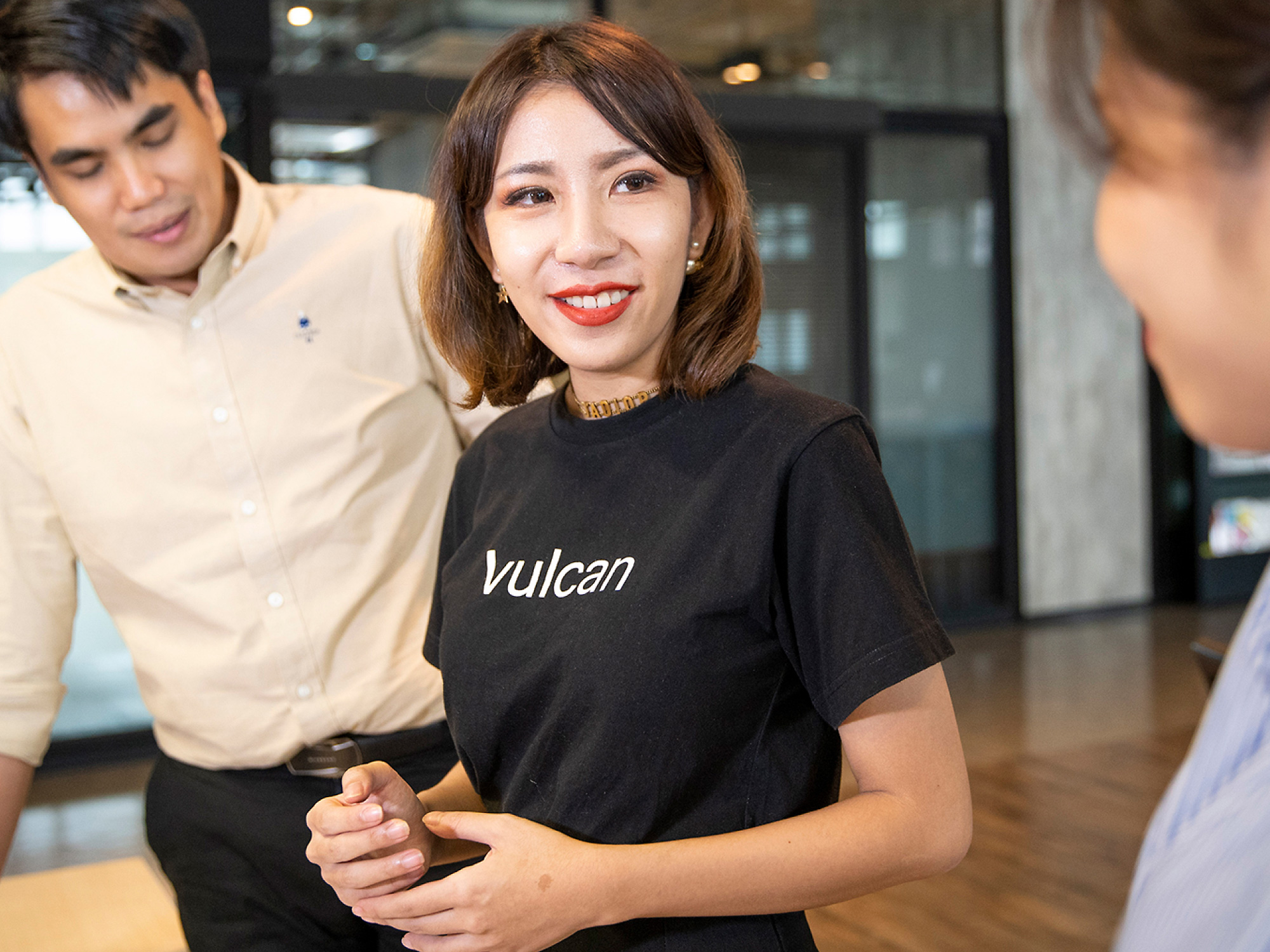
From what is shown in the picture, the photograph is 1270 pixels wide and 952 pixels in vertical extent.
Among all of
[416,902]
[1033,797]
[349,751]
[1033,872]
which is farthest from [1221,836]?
[1033,797]

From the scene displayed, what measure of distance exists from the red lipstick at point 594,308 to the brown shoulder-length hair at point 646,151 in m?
0.08

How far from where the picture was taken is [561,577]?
115cm

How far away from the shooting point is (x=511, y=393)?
1.44m

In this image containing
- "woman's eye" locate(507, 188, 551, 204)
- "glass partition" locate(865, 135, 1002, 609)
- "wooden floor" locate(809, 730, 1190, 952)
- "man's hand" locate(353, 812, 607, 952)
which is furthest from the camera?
"glass partition" locate(865, 135, 1002, 609)

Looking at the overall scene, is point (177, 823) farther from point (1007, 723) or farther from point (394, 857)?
point (1007, 723)

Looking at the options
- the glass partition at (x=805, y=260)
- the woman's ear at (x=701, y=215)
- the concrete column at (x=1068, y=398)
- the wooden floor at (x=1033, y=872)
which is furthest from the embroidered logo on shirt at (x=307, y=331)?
the concrete column at (x=1068, y=398)

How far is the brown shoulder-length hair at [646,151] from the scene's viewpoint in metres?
1.15

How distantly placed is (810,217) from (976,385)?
A: 1.35 m

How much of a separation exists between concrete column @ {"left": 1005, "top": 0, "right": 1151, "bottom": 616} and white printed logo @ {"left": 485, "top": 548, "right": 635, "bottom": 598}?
219 inches

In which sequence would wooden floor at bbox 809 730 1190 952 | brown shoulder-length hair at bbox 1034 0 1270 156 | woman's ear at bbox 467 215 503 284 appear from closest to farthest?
brown shoulder-length hair at bbox 1034 0 1270 156
woman's ear at bbox 467 215 503 284
wooden floor at bbox 809 730 1190 952

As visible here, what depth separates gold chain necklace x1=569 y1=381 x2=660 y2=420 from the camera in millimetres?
1226

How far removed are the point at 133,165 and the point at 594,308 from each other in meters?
0.78

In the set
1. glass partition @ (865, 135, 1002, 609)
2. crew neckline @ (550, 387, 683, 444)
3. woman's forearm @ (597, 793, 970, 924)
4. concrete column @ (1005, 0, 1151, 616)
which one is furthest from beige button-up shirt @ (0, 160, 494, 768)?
concrete column @ (1005, 0, 1151, 616)

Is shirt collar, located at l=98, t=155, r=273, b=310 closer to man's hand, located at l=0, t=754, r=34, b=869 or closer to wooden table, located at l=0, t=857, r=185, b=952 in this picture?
man's hand, located at l=0, t=754, r=34, b=869
